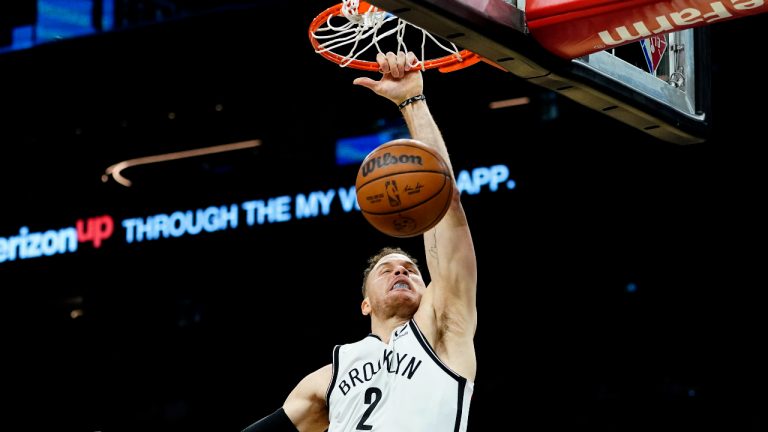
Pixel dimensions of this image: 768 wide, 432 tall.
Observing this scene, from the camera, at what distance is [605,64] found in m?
3.87

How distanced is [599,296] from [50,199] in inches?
178

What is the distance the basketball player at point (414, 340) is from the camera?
381 cm

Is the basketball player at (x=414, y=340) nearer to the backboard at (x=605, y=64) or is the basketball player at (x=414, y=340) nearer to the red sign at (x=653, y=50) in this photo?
the backboard at (x=605, y=64)

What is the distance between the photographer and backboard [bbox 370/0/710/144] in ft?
11.1

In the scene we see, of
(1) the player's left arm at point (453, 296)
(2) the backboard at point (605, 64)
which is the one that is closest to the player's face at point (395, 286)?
(1) the player's left arm at point (453, 296)

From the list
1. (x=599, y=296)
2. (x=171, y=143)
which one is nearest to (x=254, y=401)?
Result: (x=171, y=143)

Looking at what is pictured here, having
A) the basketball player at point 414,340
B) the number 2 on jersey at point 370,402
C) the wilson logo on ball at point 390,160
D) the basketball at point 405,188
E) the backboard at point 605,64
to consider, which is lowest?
the number 2 on jersey at point 370,402

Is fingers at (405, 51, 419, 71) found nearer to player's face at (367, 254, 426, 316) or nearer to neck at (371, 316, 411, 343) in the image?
player's face at (367, 254, 426, 316)

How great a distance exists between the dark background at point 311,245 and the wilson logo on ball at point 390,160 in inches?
179

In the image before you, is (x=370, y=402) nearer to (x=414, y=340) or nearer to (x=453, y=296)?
(x=414, y=340)

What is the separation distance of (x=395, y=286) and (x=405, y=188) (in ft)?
2.13

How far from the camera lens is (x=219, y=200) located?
9078mm

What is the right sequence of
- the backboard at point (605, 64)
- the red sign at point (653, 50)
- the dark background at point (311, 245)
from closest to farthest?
the backboard at point (605, 64)
the red sign at point (653, 50)
the dark background at point (311, 245)

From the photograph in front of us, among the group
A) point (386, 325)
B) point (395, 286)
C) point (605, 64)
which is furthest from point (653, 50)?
point (386, 325)
